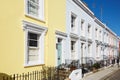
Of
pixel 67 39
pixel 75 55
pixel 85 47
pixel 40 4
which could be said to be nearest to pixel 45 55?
pixel 40 4

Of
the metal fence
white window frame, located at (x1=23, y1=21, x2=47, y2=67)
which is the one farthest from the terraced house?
the metal fence

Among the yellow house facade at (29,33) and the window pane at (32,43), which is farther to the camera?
the window pane at (32,43)

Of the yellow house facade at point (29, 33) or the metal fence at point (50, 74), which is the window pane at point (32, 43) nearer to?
the yellow house facade at point (29, 33)

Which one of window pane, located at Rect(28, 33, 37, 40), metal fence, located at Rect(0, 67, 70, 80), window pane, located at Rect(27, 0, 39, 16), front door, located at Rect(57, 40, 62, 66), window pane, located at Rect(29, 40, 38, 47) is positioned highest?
window pane, located at Rect(27, 0, 39, 16)

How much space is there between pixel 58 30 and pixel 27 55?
14.8 ft

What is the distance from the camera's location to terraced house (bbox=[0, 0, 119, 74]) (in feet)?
30.3

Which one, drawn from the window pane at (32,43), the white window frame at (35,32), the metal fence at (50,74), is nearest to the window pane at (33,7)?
the white window frame at (35,32)

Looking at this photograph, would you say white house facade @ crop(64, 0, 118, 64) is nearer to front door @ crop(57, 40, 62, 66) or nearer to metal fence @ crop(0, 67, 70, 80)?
front door @ crop(57, 40, 62, 66)

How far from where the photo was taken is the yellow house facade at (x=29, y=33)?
917cm

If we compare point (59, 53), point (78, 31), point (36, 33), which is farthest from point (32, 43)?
point (78, 31)

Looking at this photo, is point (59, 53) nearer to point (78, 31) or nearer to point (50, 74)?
point (50, 74)

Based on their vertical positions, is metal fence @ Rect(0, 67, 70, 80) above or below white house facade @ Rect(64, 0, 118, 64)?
below

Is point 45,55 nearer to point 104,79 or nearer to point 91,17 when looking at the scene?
point 104,79

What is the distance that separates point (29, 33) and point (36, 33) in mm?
588
